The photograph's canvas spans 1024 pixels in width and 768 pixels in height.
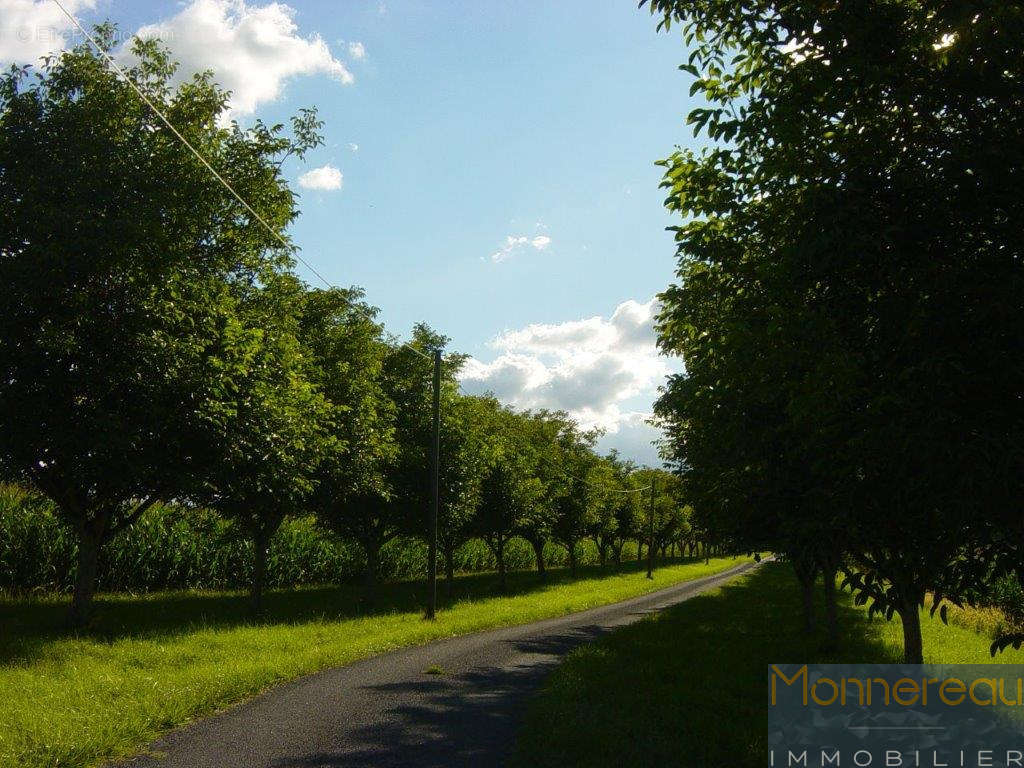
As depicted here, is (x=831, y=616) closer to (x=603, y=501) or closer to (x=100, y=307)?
(x=100, y=307)

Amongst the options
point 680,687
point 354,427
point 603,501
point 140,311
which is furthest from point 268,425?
point 603,501

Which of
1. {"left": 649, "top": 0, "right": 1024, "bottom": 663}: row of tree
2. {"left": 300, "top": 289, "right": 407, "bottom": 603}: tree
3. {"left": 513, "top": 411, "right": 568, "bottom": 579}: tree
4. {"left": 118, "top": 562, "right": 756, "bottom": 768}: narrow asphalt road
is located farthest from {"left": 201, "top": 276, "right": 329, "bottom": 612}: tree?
{"left": 513, "top": 411, "right": 568, "bottom": 579}: tree

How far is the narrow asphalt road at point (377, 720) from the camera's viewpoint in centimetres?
782

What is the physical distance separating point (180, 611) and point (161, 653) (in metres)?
9.05

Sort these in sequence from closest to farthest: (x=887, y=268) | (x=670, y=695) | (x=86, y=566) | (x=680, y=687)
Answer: (x=887, y=268) → (x=670, y=695) → (x=680, y=687) → (x=86, y=566)

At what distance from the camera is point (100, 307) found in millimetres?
14906

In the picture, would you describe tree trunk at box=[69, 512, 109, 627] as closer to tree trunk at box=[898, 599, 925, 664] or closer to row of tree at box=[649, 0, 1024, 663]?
row of tree at box=[649, 0, 1024, 663]

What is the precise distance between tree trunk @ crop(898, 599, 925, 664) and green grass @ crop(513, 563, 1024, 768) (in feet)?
6.89

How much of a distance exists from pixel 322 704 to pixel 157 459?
26.4 ft

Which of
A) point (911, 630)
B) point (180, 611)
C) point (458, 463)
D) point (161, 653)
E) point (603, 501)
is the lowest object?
point (180, 611)

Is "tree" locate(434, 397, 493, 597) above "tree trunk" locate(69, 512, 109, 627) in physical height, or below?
above

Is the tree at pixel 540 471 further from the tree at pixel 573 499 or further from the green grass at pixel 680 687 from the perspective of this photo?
the green grass at pixel 680 687

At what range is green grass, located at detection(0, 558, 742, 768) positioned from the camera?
8.40 meters

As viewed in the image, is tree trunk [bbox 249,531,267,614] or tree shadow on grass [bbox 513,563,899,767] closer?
tree shadow on grass [bbox 513,563,899,767]
